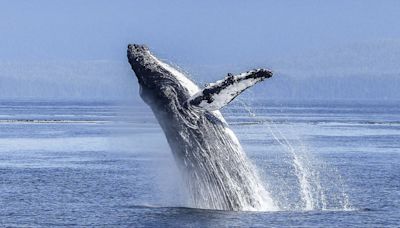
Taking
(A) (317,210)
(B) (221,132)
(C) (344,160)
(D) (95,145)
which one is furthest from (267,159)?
(B) (221,132)

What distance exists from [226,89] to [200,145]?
67.8 inches

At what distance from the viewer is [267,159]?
37406 mm

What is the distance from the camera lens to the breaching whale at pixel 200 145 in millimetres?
18125

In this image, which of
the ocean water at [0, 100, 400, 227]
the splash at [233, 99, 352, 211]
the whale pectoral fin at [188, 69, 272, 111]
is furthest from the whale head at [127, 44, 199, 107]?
the splash at [233, 99, 352, 211]

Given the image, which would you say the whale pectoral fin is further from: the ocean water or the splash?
the ocean water

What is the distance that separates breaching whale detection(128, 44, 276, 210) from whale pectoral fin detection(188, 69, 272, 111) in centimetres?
71

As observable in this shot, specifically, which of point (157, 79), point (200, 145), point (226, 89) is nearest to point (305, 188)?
point (200, 145)

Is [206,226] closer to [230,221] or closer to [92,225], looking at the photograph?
[230,221]

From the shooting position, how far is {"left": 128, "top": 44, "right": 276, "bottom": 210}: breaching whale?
1812 cm

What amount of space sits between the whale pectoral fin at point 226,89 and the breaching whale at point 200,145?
0.71 m

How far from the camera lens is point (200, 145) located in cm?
1816

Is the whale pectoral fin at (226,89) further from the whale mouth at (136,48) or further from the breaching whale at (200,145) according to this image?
the whale mouth at (136,48)

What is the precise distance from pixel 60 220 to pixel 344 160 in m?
20.3

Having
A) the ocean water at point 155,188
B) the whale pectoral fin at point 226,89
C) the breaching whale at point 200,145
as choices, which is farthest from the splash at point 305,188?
the breaching whale at point 200,145
